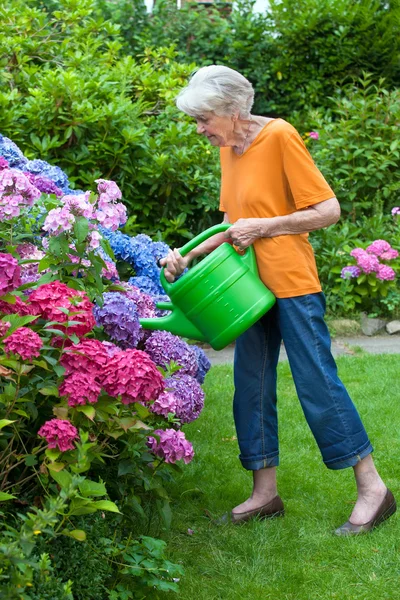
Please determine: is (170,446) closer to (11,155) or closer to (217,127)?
(217,127)

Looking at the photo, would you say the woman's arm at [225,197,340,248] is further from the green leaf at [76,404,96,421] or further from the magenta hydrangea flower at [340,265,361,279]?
→ the magenta hydrangea flower at [340,265,361,279]

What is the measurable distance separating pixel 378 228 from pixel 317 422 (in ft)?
12.3

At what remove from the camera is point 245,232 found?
119 inches

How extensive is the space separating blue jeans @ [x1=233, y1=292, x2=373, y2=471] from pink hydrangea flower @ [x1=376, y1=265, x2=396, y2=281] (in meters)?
3.00

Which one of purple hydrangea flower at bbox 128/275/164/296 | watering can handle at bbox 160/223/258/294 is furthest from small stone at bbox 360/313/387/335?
watering can handle at bbox 160/223/258/294

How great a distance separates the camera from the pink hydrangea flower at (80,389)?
2.31 meters

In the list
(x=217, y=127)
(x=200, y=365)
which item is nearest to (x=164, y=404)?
(x=217, y=127)

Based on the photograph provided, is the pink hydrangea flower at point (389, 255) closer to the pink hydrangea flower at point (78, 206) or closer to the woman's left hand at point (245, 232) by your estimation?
the woman's left hand at point (245, 232)

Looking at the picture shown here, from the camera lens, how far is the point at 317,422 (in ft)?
10.4

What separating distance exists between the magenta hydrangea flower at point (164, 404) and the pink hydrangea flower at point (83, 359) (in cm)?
55

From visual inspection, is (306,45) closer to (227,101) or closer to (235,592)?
(227,101)

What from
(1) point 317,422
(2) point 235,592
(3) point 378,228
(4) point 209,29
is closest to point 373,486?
(1) point 317,422

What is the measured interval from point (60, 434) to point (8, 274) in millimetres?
478

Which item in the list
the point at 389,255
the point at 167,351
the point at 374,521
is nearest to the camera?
the point at 374,521
